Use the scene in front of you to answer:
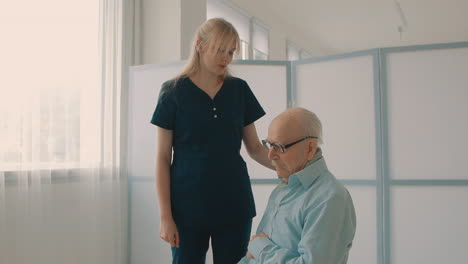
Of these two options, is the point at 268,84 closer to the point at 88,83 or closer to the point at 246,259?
the point at 88,83

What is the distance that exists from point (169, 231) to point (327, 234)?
0.59 meters

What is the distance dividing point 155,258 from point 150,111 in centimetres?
101

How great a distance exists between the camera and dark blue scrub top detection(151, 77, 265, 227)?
1.53 meters

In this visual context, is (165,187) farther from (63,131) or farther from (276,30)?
(276,30)

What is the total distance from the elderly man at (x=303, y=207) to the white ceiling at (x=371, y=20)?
524 centimetres

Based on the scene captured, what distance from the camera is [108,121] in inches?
133

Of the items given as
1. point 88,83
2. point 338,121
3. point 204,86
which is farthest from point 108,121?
point 204,86

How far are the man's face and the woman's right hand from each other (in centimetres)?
43

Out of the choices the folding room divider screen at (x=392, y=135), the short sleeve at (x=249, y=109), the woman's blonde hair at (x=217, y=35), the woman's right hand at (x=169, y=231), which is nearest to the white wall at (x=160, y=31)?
the folding room divider screen at (x=392, y=135)

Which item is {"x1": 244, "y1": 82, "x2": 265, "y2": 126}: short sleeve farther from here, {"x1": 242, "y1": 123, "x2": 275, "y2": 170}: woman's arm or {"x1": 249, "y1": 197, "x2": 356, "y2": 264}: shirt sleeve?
{"x1": 249, "y1": 197, "x2": 356, "y2": 264}: shirt sleeve

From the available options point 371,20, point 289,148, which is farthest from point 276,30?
point 289,148

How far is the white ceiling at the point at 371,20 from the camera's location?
21.1 feet

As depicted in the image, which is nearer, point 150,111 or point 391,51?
point 391,51

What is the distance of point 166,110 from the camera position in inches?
61.0
